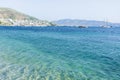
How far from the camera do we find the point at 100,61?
116 feet

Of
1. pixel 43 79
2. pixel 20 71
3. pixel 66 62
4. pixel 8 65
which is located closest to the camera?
pixel 43 79

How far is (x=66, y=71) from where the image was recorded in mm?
27781

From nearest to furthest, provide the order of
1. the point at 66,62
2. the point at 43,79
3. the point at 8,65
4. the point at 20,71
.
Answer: the point at 43,79, the point at 20,71, the point at 8,65, the point at 66,62

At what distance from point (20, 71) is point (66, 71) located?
5.13 meters

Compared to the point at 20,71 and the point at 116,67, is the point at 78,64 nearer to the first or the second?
the point at 116,67

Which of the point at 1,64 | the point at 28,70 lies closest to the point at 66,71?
the point at 28,70

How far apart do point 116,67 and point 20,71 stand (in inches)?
472

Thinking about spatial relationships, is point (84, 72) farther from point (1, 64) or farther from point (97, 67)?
point (1, 64)

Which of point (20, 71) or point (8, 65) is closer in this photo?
point (20, 71)

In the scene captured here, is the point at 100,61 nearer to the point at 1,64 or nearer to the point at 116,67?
the point at 116,67

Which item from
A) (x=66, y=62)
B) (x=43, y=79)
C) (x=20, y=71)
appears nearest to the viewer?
(x=43, y=79)

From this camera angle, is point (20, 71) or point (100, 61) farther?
point (100, 61)

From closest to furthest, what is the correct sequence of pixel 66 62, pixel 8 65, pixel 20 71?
pixel 20 71 < pixel 8 65 < pixel 66 62

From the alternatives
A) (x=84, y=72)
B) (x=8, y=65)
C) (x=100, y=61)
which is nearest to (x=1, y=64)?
(x=8, y=65)
